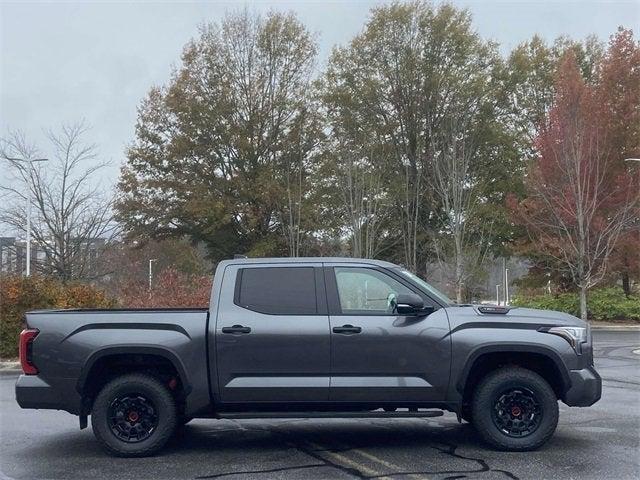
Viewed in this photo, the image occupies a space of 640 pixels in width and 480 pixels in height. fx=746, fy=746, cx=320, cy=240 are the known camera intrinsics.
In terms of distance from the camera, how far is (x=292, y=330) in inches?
277

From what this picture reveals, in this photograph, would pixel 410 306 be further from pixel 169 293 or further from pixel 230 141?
pixel 230 141

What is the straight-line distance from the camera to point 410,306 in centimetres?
700

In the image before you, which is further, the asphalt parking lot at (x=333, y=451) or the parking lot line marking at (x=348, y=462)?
the asphalt parking lot at (x=333, y=451)

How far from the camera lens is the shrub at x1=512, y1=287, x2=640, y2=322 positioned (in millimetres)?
32406

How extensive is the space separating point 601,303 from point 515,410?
91.0ft

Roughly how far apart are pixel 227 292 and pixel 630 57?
1188 inches

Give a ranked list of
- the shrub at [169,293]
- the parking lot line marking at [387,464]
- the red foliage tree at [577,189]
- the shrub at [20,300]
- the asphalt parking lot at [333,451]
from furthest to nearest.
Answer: the red foliage tree at [577,189]
the shrub at [169,293]
the shrub at [20,300]
the asphalt parking lot at [333,451]
the parking lot line marking at [387,464]

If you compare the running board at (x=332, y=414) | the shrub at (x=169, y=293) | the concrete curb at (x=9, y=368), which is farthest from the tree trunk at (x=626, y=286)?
the running board at (x=332, y=414)

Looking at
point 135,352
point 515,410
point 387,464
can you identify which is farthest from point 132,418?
point 515,410

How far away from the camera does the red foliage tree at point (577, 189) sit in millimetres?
28094

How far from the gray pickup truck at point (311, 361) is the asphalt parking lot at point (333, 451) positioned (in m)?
0.37

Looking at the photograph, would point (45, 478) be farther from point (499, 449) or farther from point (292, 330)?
point (499, 449)

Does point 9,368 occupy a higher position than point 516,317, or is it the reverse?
point 516,317

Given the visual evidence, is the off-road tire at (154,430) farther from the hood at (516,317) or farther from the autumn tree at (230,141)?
the autumn tree at (230,141)
